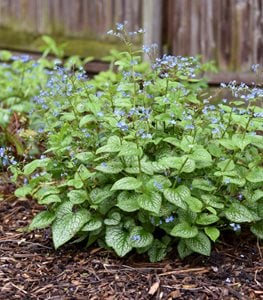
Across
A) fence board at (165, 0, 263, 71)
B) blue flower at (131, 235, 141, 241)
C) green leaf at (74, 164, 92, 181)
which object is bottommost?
blue flower at (131, 235, 141, 241)

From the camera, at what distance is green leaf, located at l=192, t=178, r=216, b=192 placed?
3.24 m

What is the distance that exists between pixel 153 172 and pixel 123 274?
0.48 metres

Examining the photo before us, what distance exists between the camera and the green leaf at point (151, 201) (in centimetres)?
309

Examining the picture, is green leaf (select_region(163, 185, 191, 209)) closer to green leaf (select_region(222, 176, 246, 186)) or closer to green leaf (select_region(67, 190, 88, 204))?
green leaf (select_region(222, 176, 246, 186))

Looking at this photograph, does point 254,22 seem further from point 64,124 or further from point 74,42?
point 64,124

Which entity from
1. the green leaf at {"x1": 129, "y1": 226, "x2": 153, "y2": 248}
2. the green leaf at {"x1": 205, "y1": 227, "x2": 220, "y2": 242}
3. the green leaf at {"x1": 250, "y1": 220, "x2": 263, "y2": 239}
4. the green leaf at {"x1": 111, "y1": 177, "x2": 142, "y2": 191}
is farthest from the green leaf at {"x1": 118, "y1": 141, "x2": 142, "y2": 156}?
the green leaf at {"x1": 250, "y1": 220, "x2": 263, "y2": 239}

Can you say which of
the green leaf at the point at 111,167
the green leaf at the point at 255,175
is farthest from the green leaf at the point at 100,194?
the green leaf at the point at 255,175

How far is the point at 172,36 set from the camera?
20.3 feet

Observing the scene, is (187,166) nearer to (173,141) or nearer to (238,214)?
(173,141)

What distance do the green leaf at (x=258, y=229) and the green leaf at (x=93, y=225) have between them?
2.42 ft

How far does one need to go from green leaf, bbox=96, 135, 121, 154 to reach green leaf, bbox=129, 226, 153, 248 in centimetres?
38

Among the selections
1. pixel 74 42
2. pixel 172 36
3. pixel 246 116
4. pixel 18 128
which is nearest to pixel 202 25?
pixel 172 36

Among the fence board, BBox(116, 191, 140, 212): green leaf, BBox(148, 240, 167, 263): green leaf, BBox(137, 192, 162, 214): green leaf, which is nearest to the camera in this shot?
BBox(137, 192, 162, 214): green leaf

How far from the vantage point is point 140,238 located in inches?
127
